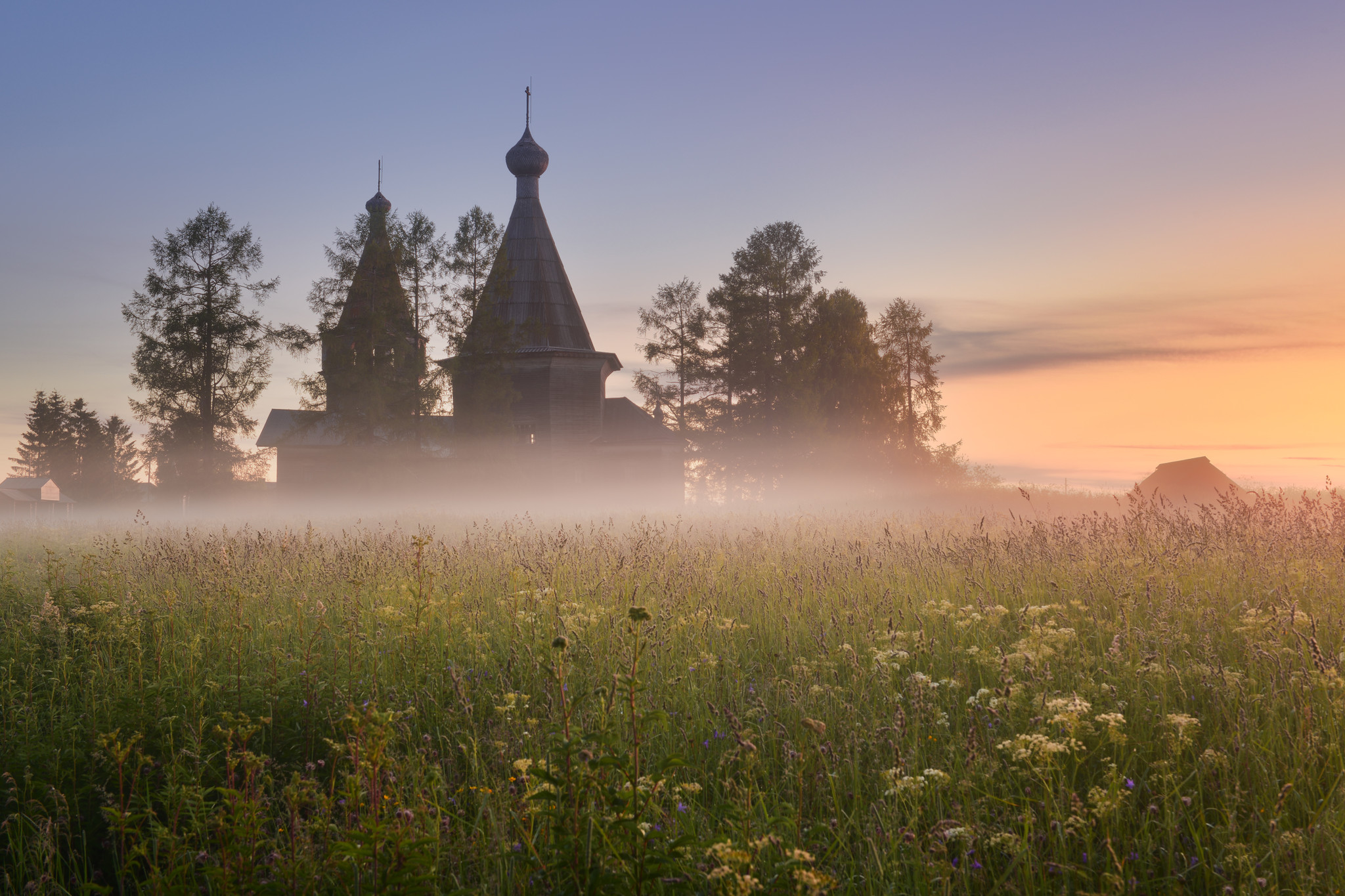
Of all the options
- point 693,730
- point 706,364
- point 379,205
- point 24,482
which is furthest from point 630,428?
point 24,482

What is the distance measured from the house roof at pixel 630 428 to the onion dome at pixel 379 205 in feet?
50.0

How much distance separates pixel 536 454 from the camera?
32781 millimetres

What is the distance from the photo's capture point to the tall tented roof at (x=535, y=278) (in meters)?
32.6

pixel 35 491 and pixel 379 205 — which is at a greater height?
pixel 379 205

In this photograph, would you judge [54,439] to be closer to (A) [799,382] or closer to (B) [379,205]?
(B) [379,205]

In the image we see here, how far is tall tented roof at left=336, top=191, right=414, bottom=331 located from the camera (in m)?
26.4

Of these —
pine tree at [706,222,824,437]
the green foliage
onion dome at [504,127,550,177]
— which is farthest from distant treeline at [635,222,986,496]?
the green foliage

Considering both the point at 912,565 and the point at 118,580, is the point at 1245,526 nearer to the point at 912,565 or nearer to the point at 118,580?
the point at 912,565

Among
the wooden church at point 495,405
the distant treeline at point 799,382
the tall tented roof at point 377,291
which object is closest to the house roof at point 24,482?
the wooden church at point 495,405

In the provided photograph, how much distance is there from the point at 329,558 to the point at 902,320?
3054 centimetres

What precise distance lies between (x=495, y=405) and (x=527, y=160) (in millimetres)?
14064

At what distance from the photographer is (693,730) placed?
11.8 ft

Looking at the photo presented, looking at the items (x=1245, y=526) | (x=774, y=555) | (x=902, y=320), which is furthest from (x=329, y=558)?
A: (x=902, y=320)

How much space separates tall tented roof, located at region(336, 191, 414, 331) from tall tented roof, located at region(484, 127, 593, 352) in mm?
5080
